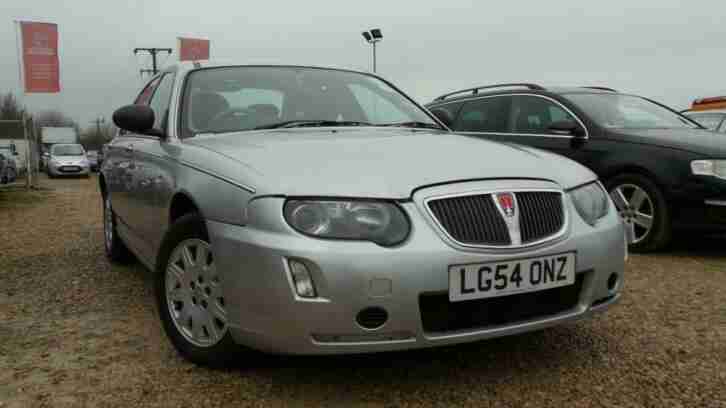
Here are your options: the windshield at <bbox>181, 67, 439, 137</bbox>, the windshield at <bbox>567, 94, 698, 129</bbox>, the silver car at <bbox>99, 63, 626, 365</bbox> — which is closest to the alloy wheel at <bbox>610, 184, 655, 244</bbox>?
the windshield at <bbox>567, 94, 698, 129</bbox>

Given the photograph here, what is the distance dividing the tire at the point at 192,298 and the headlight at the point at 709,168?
160 inches

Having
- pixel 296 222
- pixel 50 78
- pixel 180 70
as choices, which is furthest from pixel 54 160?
pixel 296 222

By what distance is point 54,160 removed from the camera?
26375 millimetres

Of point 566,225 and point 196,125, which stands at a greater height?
point 196,125

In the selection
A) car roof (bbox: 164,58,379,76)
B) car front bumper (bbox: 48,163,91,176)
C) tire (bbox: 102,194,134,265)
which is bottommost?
car front bumper (bbox: 48,163,91,176)

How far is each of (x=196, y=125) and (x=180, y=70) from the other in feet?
1.87

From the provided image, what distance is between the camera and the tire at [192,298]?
8.48ft

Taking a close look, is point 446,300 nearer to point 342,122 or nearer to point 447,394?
point 447,394

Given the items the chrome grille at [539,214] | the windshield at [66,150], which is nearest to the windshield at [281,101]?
the chrome grille at [539,214]

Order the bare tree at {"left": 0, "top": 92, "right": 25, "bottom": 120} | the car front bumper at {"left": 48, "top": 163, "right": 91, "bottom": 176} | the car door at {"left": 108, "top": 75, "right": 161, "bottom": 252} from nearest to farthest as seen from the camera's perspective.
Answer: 1. the car door at {"left": 108, "top": 75, "right": 161, "bottom": 252}
2. the car front bumper at {"left": 48, "top": 163, "right": 91, "bottom": 176}
3. the bare tree at {"left": 0, "top": 92, "right": 25, "bottom": 120}

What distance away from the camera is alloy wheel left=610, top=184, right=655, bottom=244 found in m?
5.30

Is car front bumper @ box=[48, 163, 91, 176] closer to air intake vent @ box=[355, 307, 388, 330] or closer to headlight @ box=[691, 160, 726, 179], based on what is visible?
headlight @ box=[691, 160, 726, 179]

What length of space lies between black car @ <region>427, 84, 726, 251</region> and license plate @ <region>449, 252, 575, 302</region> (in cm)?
191

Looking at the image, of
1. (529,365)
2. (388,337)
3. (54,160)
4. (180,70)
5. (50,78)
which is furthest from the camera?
(54,160)
